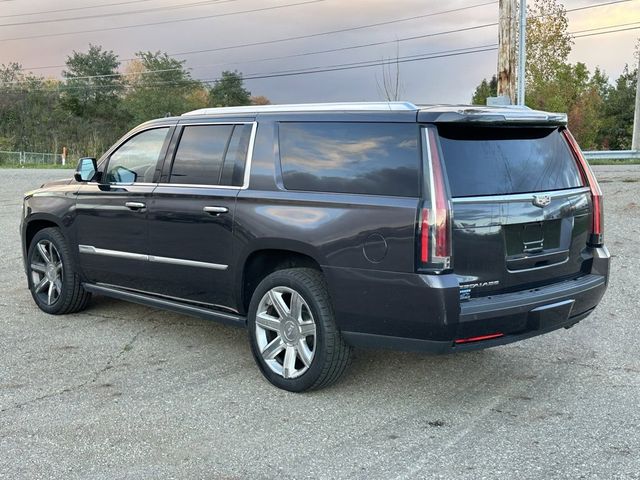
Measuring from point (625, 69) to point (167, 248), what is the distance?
215 feet

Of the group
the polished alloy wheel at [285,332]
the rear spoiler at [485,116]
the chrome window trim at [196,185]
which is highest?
the rear spoiler at [485,116]

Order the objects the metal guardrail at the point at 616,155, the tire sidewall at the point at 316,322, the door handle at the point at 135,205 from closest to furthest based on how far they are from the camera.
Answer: the tire sidewall at the point at 316,322, the door handle at the point at 135,205, the metal guardrail at the point at 616,155

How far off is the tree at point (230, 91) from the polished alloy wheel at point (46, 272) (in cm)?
7006

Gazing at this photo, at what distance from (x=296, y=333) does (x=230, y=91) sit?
73.4m

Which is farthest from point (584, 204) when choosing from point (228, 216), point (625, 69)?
point (625, 69)

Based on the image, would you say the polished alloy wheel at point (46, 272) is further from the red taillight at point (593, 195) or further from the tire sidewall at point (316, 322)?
the red taillight at point (593, 195)

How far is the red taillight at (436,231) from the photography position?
3.77 metres

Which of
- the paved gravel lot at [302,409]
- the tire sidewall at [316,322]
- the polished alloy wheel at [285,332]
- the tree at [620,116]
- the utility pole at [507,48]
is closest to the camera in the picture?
the paved gravel lot at [302,409]

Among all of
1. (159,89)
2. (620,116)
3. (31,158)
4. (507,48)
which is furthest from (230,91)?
(507,48)

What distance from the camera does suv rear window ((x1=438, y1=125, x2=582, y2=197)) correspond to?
399cm

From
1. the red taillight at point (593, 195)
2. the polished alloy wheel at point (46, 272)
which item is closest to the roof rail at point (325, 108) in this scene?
the red taillight at point (593, 195)

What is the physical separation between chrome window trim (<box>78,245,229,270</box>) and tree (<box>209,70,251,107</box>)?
7073cm

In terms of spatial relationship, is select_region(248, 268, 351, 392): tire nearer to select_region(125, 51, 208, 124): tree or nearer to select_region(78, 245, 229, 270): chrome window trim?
select_region(78, 245, 229, 270): chrome window trim

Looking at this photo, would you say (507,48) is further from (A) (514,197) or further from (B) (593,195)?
(A) (514,197)
